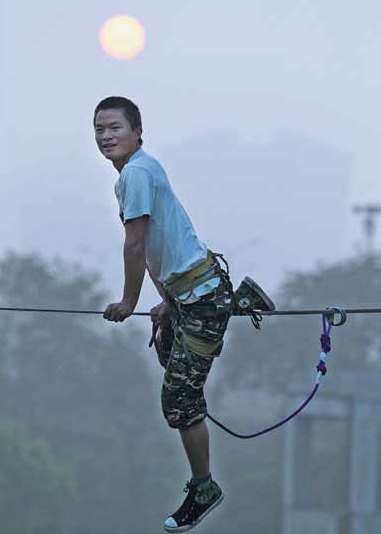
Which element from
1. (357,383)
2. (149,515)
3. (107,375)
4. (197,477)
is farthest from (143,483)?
(197,477)

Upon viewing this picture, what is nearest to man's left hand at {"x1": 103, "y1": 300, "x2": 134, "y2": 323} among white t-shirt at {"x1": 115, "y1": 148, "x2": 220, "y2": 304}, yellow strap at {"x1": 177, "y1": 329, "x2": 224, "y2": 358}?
white t-shirt at {"x1": 115, "y1": 148, "x2": 220, "y2": 304}

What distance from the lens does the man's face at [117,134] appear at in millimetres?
7789

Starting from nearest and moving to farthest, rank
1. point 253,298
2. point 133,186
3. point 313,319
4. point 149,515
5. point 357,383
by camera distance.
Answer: point 133,186, point 253,298, point 357,383, point 149,515, point 313,319

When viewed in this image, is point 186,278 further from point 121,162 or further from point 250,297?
point 121,162

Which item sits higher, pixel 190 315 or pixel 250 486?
pixel 190 315

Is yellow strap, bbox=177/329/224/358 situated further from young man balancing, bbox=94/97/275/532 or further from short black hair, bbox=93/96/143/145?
short black hair, bbox=93/96/143/145

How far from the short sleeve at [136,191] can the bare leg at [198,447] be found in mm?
1080

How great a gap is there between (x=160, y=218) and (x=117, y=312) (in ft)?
1.60

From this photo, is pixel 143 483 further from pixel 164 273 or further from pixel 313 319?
pixel 164 273

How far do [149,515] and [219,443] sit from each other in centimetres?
580

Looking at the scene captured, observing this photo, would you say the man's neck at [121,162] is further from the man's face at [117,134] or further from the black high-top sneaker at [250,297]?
the black high-top sneaker at [250,297]

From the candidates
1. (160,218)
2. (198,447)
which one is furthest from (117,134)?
(198,447)

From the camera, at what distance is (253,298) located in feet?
26.7

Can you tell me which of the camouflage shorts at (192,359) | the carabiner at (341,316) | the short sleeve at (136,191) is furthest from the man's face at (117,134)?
the carabiner at (341,316)
